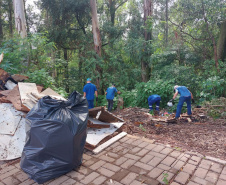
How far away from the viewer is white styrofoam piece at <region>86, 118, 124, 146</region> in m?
3.74

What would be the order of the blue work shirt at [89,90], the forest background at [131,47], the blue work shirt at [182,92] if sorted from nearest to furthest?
the blue work shirt at [182,92] < the forest background at [131,47] < the blue work shirt at [89,90]

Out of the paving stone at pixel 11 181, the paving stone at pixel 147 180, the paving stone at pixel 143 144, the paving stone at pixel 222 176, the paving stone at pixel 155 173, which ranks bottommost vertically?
the paving stone at pixel 222 176

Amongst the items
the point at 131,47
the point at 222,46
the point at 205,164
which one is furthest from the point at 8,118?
the point at 131,47

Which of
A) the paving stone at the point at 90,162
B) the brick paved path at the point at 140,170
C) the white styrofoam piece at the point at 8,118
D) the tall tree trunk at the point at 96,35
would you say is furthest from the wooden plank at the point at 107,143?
the tall tree trunk at the point at 96,35

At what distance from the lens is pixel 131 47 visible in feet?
42.6

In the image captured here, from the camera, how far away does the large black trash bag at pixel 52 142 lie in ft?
8.46

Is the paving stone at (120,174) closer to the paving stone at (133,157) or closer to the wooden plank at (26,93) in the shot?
the paving stone at (133,157)

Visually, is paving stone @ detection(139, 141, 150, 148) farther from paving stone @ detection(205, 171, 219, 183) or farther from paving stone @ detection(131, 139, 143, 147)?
paving stone @ detection(205, 171, 219, 183)

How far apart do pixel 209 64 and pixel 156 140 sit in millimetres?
7138

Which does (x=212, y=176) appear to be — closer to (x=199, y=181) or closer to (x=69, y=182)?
(x=199, y=181)

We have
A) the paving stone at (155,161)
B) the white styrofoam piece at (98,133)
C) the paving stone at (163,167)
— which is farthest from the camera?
the white styrofoam piece at (98,133)

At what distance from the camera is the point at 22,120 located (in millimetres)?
3824

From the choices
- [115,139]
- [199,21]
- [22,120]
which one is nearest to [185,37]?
[199,21]

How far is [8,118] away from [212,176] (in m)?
3.72
